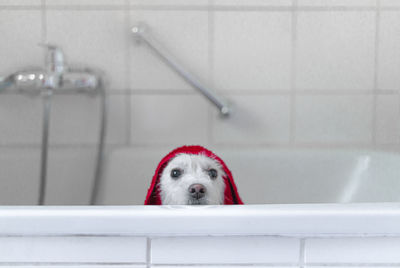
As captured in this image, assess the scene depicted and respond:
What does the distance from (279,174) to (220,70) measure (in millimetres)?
418

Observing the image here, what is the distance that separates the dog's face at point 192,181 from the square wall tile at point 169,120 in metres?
0.38

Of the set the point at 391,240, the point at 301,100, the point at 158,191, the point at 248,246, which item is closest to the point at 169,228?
the point at 248,246

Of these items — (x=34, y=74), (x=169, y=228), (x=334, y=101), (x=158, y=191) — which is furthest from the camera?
(x=334, y=101)

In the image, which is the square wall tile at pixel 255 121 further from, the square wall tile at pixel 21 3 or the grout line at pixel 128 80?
the square wall tile at pixel 21 3

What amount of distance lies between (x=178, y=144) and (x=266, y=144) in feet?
1.05

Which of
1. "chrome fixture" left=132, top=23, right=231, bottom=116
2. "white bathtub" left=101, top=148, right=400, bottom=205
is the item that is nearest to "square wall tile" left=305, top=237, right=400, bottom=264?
"white bathtub" left=101, top=148, right=400, bottom=205

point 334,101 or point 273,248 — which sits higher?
point 334,101

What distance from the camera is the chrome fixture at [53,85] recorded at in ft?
3.97

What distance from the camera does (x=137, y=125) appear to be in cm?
134

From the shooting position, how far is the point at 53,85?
121 centimetres

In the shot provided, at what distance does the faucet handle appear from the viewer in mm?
1204

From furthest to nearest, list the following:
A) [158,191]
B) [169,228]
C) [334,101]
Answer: [334,101] < [158,191] < [169,228]

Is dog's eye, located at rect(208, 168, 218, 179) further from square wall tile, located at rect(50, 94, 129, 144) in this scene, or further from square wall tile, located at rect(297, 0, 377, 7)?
square wall tile, located at rect(297, 0, 377, 7)

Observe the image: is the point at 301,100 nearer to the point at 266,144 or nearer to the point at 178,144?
the point at 266,144
